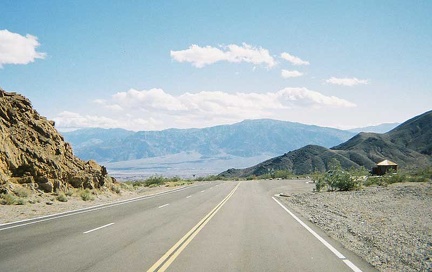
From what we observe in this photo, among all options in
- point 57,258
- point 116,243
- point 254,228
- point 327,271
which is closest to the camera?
point 327,271

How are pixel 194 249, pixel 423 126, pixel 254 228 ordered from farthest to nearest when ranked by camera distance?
pixel 423 126 < pixel 254 228 < pixel 194 249

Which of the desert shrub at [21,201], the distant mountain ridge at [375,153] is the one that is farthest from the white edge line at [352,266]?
the distant mountain ridge at [375,153]

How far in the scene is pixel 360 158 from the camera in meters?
121

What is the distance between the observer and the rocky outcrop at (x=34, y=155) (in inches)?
901

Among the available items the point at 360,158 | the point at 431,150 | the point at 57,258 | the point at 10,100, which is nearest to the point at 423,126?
the point at 431,150

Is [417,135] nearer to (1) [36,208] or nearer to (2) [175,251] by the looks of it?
(1) [36,208]

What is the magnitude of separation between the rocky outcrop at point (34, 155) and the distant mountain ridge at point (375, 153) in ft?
319

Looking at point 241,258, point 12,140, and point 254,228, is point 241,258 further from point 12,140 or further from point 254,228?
point 12,140

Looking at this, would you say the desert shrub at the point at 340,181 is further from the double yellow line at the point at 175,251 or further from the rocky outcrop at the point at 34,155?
the double yellow line at the point at 175,251

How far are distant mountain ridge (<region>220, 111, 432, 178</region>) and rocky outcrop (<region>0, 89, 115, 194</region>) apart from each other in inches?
→ 3832

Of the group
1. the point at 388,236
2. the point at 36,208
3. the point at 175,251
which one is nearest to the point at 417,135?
the point at 388,236

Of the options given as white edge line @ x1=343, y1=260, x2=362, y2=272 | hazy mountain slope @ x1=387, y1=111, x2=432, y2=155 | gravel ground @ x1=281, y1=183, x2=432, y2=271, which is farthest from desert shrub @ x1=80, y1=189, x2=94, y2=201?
hazy mountain slope @ x1=387, y1=111, x2=432, y2=155

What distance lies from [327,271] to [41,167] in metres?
21.8

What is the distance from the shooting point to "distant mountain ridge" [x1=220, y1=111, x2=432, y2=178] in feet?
384
